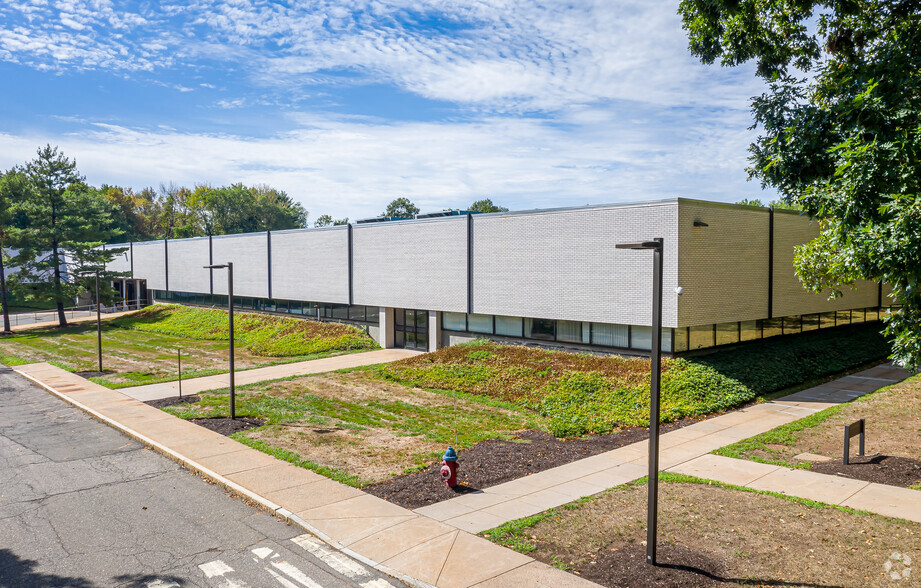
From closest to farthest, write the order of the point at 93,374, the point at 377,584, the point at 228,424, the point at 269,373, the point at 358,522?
the point at 377,584
the point at 358,522
the point at 228,424
the point at 269,373
the point at 93,374

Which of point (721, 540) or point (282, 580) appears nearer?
point (282, 580)

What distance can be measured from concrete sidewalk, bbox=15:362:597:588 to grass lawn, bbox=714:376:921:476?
8072 millimetres

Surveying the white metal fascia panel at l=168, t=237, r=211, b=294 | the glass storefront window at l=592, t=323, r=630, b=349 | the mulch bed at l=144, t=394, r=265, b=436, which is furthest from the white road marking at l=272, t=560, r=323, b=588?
the white metal fascia panel at l=168, t=237, r=211, b=294

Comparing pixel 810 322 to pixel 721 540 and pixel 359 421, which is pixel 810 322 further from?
pixel 721 540

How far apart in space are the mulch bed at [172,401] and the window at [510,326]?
1357 centimetres

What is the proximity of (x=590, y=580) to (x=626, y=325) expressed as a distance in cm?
1640

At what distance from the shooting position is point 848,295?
102ft

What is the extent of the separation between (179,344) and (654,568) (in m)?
37.8

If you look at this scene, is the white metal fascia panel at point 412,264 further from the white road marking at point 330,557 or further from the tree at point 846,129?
the white road marking at point 330,557

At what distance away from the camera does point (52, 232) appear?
4944 cm

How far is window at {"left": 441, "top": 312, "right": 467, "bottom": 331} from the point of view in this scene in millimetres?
30938

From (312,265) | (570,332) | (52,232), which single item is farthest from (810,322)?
(52,232)

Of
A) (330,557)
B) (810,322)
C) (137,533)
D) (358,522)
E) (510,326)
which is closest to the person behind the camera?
(330,557)

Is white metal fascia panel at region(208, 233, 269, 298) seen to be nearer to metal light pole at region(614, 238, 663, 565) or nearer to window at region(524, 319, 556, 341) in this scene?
window at region(524, 319, 556, 341)
